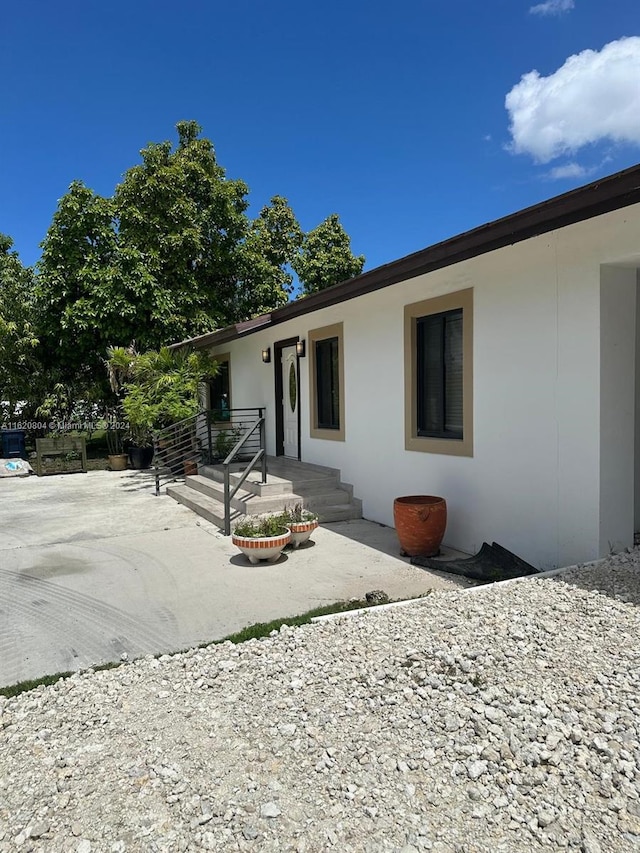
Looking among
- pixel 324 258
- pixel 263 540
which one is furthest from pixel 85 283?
pixel 263 540

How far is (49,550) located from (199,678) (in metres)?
4.09

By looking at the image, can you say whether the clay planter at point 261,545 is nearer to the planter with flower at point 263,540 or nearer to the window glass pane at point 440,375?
the planter with flower at point 263,540

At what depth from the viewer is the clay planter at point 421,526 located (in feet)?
18.3

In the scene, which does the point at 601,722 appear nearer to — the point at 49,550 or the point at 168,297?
the point at 49,550

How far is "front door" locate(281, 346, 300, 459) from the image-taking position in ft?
32.9

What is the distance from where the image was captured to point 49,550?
6.41 meters

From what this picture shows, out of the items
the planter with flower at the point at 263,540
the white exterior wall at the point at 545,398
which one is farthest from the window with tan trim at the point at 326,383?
the planter with flower at the point at 263,540

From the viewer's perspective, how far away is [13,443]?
14.4 m

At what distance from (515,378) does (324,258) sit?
1682 cm

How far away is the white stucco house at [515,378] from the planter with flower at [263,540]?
1.95m

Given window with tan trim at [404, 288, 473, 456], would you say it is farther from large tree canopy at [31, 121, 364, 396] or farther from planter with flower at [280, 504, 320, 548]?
large tree canopy at [31, 121, 364, 396]

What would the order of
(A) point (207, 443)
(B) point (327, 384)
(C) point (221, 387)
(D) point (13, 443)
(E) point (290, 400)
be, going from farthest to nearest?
1. (D) point (13, 443)
2. (C) point (221, 387)
3. (A) point (207, 443)
4. (E) point (290, 400)
5. (B) point (327, 384)

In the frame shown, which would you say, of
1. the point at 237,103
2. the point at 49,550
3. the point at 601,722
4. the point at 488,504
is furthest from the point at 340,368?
the point at 237,103

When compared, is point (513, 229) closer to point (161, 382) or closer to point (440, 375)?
point (440, 375)
